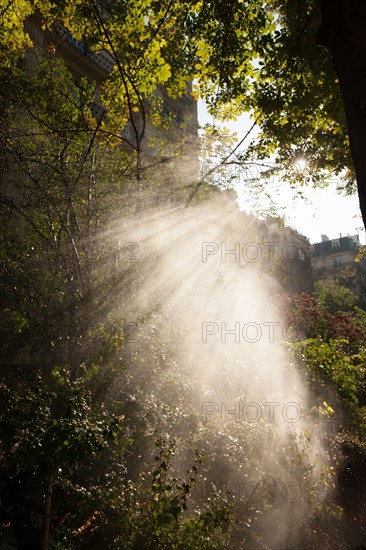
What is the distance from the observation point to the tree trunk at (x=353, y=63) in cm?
176

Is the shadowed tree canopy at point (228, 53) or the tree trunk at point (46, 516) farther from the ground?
the shadowed tree canopy at point (228, 53)

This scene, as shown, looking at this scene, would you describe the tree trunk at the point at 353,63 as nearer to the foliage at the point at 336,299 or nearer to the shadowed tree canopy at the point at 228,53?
the shadowed tree canopy at the point at 228,53

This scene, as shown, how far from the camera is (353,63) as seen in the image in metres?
1.83

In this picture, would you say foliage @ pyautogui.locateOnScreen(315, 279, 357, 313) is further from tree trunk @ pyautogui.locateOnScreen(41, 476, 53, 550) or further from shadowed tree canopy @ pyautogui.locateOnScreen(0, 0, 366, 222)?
tree trunk @ pyautogui.locateOnScreen(41, 476, 53, 550)

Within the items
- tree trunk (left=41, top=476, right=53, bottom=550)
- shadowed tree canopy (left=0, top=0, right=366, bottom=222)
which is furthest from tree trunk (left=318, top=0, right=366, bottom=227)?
tree trunk (left=41, top=476, right=53, bottom=550)

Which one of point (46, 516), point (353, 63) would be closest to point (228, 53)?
point (353, 63)

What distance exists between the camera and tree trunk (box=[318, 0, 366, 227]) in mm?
1765

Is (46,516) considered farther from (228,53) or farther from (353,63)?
(228,53)

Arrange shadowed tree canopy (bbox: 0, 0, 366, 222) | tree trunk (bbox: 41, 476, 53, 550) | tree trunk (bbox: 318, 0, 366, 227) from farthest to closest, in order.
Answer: shadowed tree canopy (bbox: 0, 0, 366, 222), tree trunk (bbox: 41, 476, 53, 550), tree trunk (bbox: 318, 0, 366, 227)

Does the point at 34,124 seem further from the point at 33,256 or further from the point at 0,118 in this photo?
the point at 33,256

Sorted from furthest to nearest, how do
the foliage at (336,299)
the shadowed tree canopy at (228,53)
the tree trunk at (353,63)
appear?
the foliage at (336,299), the shadowed tree canopy at (228,53), the tree trunk at (353,63)

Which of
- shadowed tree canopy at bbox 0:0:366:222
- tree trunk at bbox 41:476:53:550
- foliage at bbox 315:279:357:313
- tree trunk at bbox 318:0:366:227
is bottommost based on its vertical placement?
tree trunk at bbox 41:476:53:550

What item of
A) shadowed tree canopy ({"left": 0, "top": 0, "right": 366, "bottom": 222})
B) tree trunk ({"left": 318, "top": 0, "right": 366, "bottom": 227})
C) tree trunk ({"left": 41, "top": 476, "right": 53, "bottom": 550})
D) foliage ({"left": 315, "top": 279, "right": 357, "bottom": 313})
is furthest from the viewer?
foliage ({"left": 315, "top": 279, "right": 357, "bottom": 313})

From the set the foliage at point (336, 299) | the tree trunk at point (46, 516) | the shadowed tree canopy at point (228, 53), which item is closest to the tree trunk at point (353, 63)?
the shadowed tree canopy at point (228, 53)
